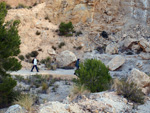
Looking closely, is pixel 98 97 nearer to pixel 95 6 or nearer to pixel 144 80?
pixel 144 80

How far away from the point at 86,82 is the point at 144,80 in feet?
9.93

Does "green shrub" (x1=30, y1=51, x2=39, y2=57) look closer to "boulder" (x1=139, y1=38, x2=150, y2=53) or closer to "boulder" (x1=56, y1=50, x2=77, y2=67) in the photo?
"boulder" (x1=56, y1=50, x2=77, y2=67)

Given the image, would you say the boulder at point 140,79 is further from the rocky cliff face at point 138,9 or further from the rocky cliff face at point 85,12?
the rocky cliff face at point 138,9

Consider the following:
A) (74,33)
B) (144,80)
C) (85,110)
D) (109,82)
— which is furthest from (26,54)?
(85,110)

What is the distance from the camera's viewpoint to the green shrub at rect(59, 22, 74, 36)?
24119 mm

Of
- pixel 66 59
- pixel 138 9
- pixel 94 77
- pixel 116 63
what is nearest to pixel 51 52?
pixel 66 59

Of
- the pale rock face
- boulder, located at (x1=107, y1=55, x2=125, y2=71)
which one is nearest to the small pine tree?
the pale rock face

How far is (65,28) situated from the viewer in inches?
952

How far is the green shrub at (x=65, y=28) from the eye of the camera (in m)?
24.1

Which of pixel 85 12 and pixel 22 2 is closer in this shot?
pixel 85 12

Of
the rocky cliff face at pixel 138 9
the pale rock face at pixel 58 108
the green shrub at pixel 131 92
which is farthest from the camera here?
the rocky cliff face at pixel 138 9

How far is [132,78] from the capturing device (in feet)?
30.1

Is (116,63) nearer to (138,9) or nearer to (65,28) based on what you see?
(65,28)

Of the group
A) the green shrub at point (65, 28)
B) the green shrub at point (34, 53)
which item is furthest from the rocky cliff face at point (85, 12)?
the green shrub at point (34, 53)
